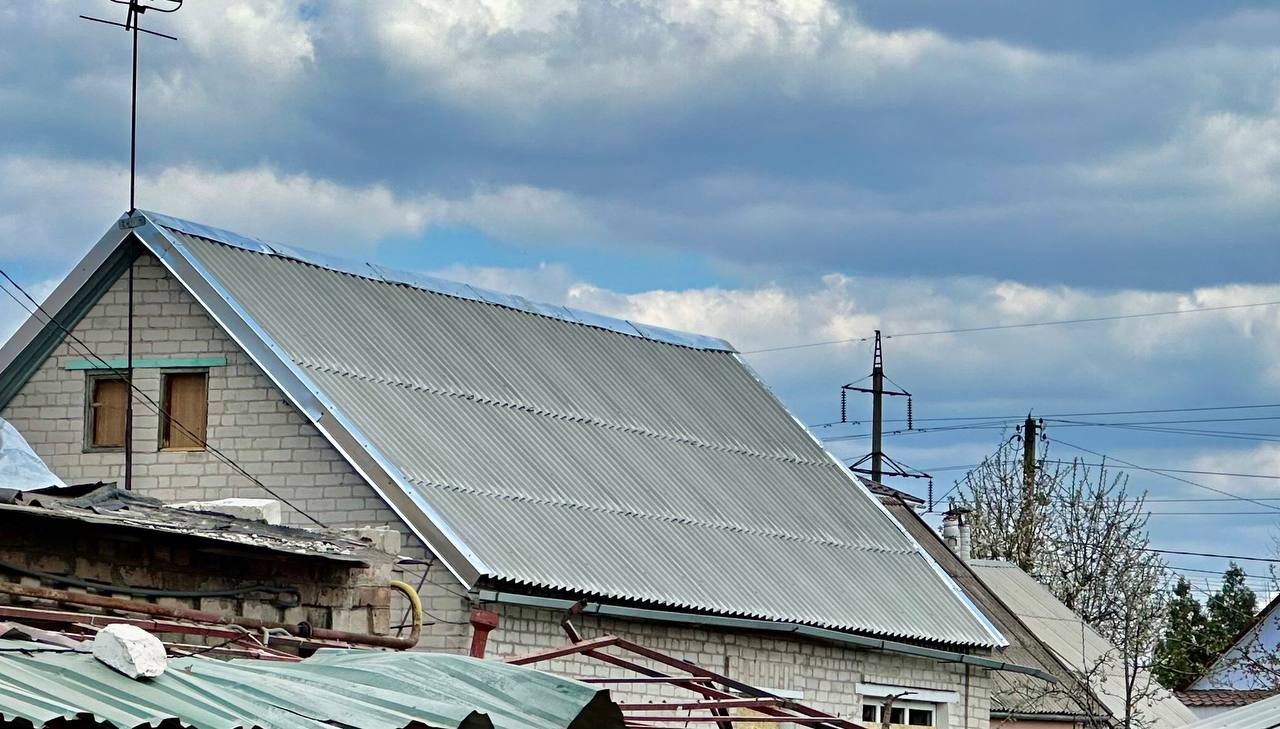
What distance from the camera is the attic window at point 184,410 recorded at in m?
18.5

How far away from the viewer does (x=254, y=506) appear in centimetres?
1496

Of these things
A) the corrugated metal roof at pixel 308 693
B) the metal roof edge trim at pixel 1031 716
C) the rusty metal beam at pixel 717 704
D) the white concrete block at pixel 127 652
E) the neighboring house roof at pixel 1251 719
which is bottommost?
the metal roof edge trim at pixel 1031 716

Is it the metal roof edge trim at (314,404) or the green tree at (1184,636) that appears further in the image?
the green tree at (1184,636)

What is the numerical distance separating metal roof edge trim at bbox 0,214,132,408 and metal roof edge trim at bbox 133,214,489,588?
25.4 inches

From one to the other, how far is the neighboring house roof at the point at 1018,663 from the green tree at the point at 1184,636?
17.8 meters

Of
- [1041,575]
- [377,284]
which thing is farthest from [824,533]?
[1041,575]

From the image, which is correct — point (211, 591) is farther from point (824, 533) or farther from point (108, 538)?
point (824, 533)

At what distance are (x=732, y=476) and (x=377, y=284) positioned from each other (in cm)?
446

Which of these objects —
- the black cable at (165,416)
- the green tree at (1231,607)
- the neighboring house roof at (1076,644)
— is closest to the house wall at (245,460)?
the black cable at (165,416)

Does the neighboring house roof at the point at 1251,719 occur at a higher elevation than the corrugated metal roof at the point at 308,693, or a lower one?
lower

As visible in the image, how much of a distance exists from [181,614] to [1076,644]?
21989 mm

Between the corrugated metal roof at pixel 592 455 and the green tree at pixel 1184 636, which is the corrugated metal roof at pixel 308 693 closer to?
the corrugated metal roof at pixel 592 455

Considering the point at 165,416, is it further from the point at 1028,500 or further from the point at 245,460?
the point at 1028,500

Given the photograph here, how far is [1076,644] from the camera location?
31.8 metres
